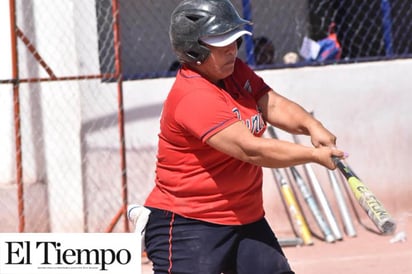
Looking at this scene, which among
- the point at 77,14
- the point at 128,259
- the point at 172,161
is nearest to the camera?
the point at 172,161

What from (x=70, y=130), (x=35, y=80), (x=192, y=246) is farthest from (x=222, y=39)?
(x=70, y=130)

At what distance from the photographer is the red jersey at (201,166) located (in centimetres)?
355

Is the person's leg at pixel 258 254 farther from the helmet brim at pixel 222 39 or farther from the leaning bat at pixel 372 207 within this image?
the helmet brim at pixel 222 39

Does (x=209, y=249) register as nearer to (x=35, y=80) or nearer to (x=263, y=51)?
(x=35, y=80)

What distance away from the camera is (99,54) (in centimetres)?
700

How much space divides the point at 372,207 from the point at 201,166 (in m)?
0.79

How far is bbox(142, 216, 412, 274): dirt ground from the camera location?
241 inches

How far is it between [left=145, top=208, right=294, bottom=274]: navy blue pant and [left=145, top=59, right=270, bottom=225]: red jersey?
4 centimetres

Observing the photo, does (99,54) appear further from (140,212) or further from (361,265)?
(140,212)

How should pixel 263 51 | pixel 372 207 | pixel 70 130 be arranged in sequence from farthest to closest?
pixel 263 51, pixel 70 130, pixel 372 207

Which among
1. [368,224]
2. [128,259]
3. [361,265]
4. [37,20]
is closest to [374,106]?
[368,224]

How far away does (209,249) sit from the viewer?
362 cm

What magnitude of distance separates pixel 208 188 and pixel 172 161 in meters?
0.18

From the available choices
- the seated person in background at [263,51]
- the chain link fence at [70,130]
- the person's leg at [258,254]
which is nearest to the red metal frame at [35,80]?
the chain link fence at [70,130]
